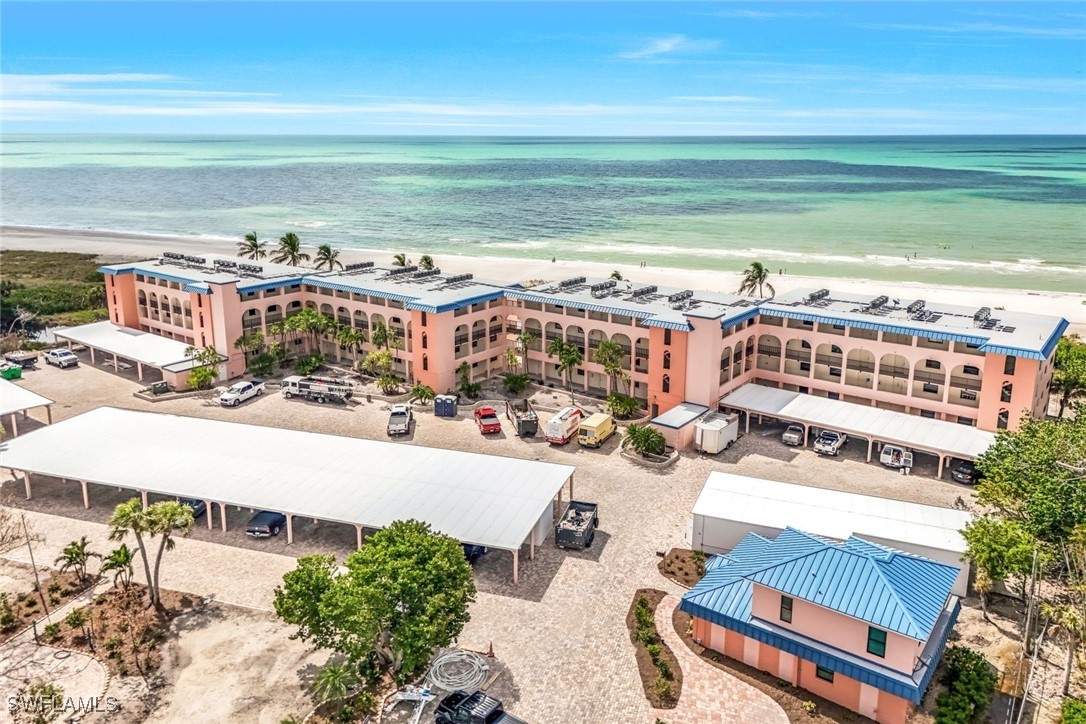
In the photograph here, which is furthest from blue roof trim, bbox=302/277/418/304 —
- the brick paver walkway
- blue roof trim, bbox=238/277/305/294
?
the brick paver walkway

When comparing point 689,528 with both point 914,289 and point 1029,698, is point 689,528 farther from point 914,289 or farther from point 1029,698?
point 914,289

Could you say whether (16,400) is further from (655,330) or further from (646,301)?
(646,301)

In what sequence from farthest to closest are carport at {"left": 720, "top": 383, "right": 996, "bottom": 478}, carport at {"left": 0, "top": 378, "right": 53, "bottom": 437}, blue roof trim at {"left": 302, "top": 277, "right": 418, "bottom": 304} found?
blue roof trim at {"left": 302, "top": 277, "right": 418, "bottom": 304} → carport at {"left": 0, "top": 378, "right": 53, "bottom": 437} → carport at {"left": 720, "top": 383, "right": 996, "bottom": 478}

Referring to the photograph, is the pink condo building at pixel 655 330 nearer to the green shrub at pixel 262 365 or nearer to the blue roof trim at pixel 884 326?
the blue roof trim at pixel 884 326

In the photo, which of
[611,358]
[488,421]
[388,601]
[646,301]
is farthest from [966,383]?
[388,601]

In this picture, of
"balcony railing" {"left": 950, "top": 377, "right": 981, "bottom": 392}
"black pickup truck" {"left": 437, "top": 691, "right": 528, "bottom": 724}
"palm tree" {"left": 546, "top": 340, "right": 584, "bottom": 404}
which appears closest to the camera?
"black pickup truck" {"left": 437, "top": 691, "right": 528, "bottom": 724}

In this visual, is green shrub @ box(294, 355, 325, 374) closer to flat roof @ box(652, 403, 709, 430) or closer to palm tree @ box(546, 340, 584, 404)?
palm tree @ box(546, 340, 584, 404)
